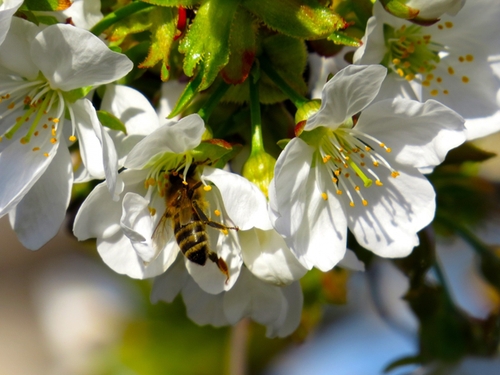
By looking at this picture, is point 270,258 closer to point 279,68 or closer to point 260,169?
point 260,169

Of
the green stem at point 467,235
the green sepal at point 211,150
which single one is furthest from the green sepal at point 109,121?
the green stem at point 467,235

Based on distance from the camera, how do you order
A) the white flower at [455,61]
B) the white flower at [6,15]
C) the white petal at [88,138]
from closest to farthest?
the white flower at [6,15], the white petal at [88,138], the white flower at [455,61]

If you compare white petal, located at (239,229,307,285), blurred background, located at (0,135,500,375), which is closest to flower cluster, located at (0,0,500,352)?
white petal, located at (239,229,307,285)

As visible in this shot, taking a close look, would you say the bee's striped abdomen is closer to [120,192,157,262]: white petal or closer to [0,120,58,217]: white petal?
[120,192,157,262]: white petal

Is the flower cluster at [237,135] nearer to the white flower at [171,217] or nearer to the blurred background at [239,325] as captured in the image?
the white flower at [171,217]

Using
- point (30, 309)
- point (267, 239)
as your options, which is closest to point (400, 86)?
point (267, 239)

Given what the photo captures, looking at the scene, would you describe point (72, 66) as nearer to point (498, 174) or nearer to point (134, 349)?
point (498, 174)
